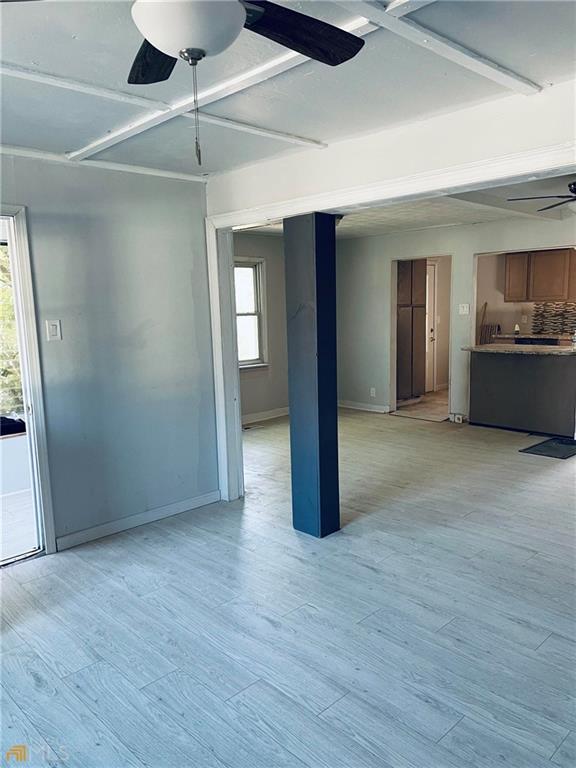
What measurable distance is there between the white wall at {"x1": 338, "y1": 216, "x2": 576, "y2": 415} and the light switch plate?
4.79 meters

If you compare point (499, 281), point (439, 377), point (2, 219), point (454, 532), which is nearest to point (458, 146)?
point (454, 532)

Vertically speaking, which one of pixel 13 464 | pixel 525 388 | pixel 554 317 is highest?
pixel 554 317

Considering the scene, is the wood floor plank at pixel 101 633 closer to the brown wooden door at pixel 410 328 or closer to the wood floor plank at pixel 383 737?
the wood floor plank at pixel 383 737

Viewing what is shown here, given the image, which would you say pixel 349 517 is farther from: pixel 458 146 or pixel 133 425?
pixel 458 146

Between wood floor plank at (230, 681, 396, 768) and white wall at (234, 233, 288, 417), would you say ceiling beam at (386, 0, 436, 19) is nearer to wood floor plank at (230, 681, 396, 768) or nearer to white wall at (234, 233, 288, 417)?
wood floor plank at (230, 681, 396, 768)

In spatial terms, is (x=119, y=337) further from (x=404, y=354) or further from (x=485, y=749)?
(x=404, y=354)

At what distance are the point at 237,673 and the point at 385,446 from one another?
374 centimetres

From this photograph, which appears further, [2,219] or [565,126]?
[2,219]

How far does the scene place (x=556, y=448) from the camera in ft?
18.1

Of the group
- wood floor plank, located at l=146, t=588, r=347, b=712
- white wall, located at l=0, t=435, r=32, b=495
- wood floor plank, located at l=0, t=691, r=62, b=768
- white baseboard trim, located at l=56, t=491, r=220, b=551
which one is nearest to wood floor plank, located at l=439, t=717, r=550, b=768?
wood floor plank, located at l=146, t=588, r=347, b=712

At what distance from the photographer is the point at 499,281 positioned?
7844 mm

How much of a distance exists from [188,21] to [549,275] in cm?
729

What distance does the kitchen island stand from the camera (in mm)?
5820

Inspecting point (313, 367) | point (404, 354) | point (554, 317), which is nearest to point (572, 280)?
point (554, 317)
